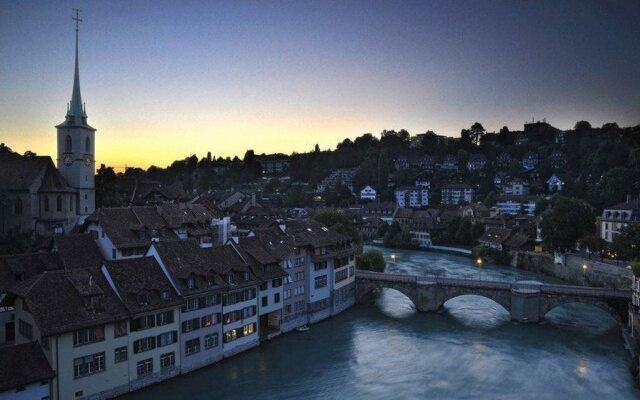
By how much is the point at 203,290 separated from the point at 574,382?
78.4 ft

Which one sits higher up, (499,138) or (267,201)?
(499,138)

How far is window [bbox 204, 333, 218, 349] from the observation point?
114 feet

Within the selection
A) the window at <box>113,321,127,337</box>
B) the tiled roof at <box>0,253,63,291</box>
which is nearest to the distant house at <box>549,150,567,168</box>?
the tiled roof at <box>0,253,63,291</box>

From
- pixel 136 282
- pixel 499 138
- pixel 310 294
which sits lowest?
pixel 310 294

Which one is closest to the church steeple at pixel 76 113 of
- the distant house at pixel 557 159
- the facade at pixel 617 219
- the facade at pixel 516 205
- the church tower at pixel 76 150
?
the church tower at pixel 76 150

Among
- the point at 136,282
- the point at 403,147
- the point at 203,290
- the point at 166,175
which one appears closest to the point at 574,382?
the point at 203,290

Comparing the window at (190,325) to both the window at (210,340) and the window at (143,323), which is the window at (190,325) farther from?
the window at (143,323)

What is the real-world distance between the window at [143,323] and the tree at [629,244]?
47408mm

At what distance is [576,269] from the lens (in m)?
64.3

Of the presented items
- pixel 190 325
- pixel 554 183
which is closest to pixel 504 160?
pixel 554 183

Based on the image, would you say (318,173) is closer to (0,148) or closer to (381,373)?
(0,148)

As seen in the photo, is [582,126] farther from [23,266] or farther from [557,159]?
[23,266]

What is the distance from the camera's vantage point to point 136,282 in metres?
31.9

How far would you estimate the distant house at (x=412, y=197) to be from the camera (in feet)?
449
